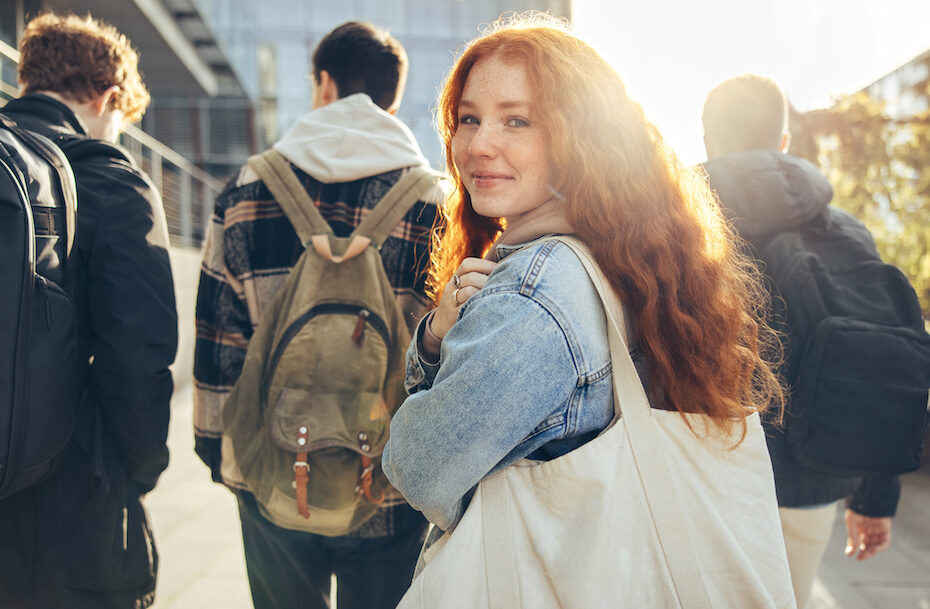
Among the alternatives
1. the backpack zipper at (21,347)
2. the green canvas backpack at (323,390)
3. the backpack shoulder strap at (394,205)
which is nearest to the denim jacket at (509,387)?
the green canvas backpack at (323,390)

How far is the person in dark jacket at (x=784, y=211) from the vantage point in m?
2.24

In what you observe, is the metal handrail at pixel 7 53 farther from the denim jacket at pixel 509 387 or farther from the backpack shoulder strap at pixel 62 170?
the denim jacket at pixel 509 387

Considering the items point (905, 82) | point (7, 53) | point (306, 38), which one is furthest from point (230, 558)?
point (905, 82)

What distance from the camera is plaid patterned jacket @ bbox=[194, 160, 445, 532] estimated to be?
2.25 meters

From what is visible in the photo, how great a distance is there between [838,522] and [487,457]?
4.89m

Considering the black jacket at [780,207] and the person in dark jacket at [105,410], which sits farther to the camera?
the black jacket at [780,207]

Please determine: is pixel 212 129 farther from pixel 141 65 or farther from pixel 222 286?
pixel 222 286

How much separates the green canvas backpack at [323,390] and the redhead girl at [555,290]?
52 cm

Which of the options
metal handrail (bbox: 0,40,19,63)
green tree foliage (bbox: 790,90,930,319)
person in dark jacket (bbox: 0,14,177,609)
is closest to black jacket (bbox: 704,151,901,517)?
person in dark jacket (bbox: 0,14,177,609)

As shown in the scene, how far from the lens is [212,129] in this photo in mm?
17672

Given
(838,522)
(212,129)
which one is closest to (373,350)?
(838,522)

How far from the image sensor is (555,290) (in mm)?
1222

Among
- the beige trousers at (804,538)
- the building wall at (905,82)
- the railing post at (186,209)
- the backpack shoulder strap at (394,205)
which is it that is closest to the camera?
the backpack shoulder strap at (394,205)

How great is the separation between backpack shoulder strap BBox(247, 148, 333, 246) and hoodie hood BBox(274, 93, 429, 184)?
0.05 meters
